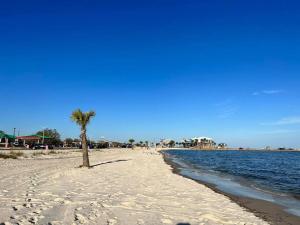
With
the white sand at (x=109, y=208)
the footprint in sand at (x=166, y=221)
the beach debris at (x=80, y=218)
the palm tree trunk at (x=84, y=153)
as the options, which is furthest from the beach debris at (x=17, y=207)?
the palm tree trunk at (x=84, y=153)

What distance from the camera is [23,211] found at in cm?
852

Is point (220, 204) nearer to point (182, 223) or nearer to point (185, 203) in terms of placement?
point (185, 203)

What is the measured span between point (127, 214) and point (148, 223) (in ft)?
3.33

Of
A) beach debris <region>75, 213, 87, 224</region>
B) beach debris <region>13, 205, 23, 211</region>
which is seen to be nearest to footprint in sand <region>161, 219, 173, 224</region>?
beach debris <region>75, 213, 87, 224</region>

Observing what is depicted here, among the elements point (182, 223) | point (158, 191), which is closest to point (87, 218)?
point (182, 223)

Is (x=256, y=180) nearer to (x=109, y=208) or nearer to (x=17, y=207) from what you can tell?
(x=109, y=208)

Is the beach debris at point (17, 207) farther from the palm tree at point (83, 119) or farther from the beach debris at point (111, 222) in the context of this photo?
the palm tree at point (83, 119)

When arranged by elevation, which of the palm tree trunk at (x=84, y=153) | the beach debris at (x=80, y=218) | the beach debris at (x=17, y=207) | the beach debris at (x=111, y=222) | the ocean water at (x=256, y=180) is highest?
the palm tree trunk at (x=84, y=153)

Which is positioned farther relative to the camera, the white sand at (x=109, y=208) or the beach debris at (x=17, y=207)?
the beach debris at (x=17, y=207)

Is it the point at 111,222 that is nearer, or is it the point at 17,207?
the point at 111,222

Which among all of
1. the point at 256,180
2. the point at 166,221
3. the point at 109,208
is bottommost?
the point at 256,180

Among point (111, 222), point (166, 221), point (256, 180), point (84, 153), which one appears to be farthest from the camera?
point (256, 180)

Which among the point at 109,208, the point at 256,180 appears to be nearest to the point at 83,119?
the point at 256,180

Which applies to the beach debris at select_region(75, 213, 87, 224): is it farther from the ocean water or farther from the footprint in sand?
the ocean water
